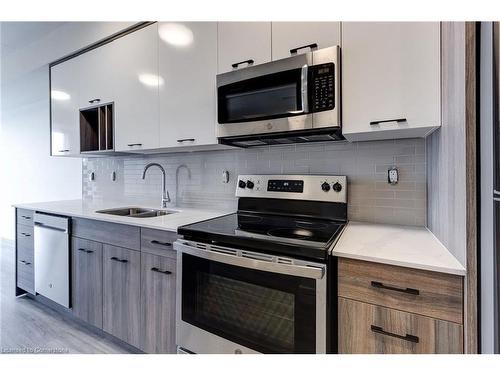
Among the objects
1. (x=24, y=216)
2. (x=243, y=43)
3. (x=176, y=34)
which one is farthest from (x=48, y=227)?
(x=243, y=43)

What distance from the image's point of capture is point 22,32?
2.72m

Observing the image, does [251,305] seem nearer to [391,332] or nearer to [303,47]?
[391,332]

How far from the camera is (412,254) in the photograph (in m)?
1.01

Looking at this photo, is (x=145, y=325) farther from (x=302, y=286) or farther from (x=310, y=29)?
(x=310, y=29)

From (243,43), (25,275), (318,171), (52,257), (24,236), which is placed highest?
(243,43)

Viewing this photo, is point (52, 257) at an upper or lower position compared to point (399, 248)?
lower

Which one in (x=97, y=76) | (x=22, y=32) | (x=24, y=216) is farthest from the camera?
(x=22, y=32)

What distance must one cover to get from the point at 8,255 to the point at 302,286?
487 centimetres

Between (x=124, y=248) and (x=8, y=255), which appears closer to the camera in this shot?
(x=124, y=248)

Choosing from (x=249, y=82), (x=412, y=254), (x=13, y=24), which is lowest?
(x=412, y=254)

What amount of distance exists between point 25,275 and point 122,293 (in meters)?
1.52

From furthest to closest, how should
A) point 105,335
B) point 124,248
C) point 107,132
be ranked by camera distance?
point 107,132, point 105,335, point 124,248

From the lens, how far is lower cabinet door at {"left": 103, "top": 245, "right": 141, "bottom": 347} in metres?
1.64
